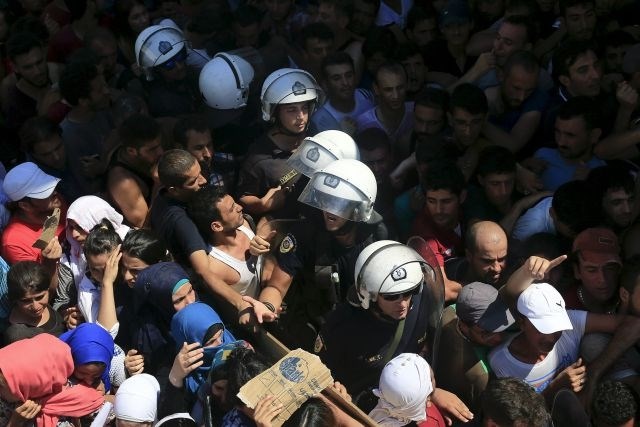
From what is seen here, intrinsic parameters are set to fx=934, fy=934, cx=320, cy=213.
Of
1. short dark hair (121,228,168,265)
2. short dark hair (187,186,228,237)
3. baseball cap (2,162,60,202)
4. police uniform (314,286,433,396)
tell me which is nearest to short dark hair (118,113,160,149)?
baseball cap (2,162,60,202)

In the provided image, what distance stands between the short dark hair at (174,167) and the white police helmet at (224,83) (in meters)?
1.03

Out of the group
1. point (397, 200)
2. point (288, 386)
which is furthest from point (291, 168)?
point (288, 386)

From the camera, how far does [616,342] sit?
4895mm

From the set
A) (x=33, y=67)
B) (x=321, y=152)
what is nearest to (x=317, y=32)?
(x=321, y=152)

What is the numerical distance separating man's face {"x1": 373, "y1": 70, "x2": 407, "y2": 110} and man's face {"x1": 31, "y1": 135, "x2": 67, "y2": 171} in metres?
2.34

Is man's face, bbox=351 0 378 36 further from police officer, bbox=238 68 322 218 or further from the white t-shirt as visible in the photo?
the white t-shirt

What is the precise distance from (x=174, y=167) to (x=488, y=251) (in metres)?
2.02

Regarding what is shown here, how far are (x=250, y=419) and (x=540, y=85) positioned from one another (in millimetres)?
3611

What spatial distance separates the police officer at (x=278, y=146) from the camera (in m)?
6.23

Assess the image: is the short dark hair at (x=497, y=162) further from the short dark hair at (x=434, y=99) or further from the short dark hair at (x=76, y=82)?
the short dark hair at (x=76, y=82)

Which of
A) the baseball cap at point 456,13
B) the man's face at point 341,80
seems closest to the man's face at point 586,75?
the baseball cap at point 456,13

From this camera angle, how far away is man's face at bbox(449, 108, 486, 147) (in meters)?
6.47

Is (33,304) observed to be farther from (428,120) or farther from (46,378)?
(428,120)

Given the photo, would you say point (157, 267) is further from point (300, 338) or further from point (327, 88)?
point (327, 88)
